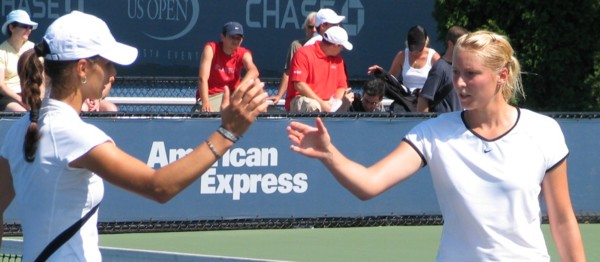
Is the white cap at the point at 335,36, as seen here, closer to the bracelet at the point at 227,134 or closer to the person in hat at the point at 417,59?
the person in hat at the point at 417,59

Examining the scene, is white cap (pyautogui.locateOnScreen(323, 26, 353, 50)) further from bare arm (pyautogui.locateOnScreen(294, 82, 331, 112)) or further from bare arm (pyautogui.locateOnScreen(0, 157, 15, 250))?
bare arm (pyautogui.locateOnScreen(0, 157, 15, 250))

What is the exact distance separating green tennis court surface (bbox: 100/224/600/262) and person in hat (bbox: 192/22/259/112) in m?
2.11

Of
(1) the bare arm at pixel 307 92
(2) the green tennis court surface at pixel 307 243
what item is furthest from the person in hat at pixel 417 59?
(2) the green tennis court surface at pixel 307 243

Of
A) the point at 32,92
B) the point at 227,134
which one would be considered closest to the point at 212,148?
the point at 227,134

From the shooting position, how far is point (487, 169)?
157 inches

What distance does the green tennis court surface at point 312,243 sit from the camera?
950cm

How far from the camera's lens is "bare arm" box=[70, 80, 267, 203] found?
11.3 ft

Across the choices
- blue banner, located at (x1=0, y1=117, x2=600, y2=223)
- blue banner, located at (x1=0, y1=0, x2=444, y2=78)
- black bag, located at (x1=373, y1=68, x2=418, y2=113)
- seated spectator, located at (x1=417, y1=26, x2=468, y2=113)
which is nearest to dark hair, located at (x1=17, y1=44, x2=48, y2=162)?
blue banner, located at (x1=0, y1=117, x2=600, y2=223)

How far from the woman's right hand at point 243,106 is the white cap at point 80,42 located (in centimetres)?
42

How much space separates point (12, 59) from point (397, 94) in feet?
11.9

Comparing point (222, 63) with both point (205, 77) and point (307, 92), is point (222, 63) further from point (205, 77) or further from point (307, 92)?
point (307, 92)

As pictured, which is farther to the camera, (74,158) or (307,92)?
(307,92)

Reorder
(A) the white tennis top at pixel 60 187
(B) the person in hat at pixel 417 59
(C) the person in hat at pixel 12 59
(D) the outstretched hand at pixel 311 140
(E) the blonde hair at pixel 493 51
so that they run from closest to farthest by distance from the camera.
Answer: (A) the white tennis top at pixel 60 187 < (D) the outstretched hand at pixel 311 140 < (E) the blonde hair at pixel 493 51 < (C) the person in hat at pixel 12 59 < (B) the person in hat at pixel 417 59

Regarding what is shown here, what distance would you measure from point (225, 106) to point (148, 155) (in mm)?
6958
